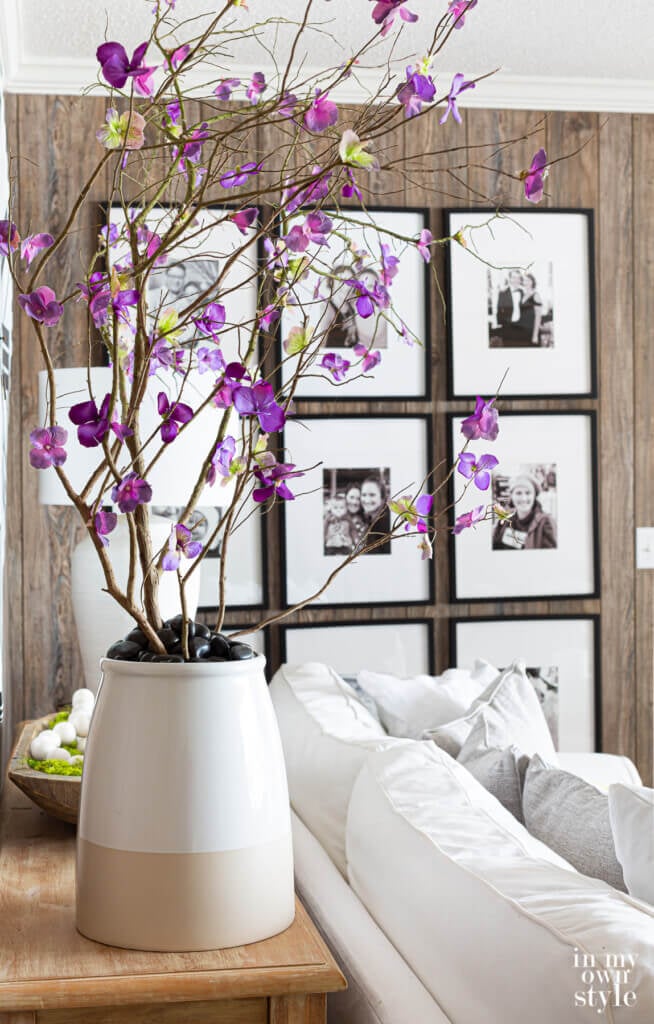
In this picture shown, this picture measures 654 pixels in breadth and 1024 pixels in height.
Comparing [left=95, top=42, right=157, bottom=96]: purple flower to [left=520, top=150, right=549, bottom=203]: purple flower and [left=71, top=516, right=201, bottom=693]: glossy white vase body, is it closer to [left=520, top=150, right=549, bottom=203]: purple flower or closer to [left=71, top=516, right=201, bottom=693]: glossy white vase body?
[left=520, top=150, right=549, bottom=203]: purple flower

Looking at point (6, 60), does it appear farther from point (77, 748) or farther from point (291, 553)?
point (77, 748)

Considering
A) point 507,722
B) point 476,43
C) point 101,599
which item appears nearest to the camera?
point 507,722

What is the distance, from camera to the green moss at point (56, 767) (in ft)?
4.64

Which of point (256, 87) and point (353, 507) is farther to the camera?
point (353, 507)

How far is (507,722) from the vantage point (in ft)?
7.11

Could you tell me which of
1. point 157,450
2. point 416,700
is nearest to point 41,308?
point 157,450

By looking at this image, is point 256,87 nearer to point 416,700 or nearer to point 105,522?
point 105,522

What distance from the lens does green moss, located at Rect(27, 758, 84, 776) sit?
1.41 metres

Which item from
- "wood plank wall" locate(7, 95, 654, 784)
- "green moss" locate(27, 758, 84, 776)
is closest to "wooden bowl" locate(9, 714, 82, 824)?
"green moss" locate(27, 758, 84, 776)

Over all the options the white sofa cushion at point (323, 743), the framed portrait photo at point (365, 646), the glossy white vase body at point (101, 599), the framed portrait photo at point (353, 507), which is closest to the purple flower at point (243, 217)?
the white sofa cushion at point (323, 743)

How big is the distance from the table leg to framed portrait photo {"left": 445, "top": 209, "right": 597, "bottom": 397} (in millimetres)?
2420

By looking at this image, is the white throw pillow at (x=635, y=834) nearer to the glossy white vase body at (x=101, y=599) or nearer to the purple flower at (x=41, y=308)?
the purple flower at (x=41, y=308)

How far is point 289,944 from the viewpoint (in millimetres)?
988

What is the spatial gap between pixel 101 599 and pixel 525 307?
1.64m
